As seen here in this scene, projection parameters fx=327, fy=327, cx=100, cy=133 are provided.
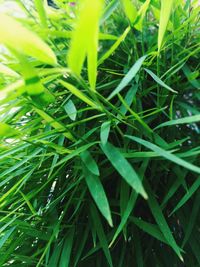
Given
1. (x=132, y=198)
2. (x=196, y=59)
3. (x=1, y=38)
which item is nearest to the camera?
(x=1, y=38)

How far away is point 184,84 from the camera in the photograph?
0.44m

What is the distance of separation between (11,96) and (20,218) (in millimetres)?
214

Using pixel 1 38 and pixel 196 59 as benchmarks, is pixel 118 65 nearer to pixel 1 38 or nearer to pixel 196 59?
pixel 196 59

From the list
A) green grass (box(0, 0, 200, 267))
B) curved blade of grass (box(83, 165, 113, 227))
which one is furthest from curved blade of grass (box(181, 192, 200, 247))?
curved blade of grass (box(83, 165, 113, 227))

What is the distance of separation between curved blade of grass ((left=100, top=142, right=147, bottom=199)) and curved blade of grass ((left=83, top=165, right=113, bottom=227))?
3cm

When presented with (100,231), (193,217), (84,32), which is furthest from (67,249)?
(84,32)

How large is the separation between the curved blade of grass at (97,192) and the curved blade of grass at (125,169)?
0.10 feet

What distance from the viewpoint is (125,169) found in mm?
291

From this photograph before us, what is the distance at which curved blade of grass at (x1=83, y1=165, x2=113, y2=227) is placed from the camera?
296 mm

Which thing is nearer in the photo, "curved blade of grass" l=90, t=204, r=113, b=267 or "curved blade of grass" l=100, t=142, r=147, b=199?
"curved blade of grass" l=100, t=142, r=147, b=199

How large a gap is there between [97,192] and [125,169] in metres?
0.05

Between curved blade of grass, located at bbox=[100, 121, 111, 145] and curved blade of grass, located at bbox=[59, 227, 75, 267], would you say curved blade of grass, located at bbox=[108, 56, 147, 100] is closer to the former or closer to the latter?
curved blade of grass, located at bbox=[100, 121, 111, 145]

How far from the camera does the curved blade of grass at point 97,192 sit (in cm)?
30

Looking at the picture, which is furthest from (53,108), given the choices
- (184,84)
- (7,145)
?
(184,84)
